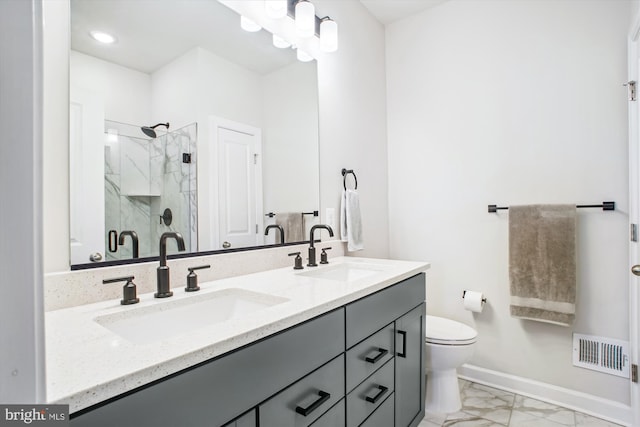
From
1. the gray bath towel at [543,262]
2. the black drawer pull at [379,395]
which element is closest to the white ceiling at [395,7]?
the gray bath towel at [543,262]

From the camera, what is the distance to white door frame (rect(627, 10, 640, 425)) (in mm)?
1558

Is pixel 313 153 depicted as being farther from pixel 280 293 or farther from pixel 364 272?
pixel 280 293

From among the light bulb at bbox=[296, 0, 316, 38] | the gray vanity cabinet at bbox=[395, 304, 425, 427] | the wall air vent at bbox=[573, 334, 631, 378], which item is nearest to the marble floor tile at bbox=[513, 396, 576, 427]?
the wall air vent at bbox=[573, 334, 631, 378]

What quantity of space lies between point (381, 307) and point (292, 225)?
2.29 feet

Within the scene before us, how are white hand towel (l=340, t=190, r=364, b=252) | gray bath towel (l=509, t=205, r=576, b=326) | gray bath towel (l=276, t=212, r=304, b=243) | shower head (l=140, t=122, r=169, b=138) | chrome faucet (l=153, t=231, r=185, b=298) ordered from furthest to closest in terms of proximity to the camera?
white hand towel (l=340, t=190, r=364, b=252) < gray bath towel (l=509, t=205, r=576, b=326) < gray bath towel (l=276, t=212, r=304, b=243) < shower head (l=140, t=122, r=169, b=138) < chrome faucet (l=153, t=231, r=185, b=298)

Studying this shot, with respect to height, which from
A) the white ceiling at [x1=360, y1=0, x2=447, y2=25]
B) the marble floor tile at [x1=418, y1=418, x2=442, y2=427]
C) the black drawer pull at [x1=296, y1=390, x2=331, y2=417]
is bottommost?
the marble floor tile at [x1=418, y1=418, x2=442, y2=427]

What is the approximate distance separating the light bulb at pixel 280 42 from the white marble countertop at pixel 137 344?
1292 millimetres

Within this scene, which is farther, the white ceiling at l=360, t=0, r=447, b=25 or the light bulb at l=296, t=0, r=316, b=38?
the white ceiling at l=360, t=0, r=447, b=25

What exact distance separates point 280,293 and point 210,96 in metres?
0.90

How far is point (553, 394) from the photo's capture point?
190 centimetres

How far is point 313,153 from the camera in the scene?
192 cm

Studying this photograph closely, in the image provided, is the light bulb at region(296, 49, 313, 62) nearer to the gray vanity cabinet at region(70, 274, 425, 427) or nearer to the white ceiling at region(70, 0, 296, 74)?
the white ceiling at region(70, 0, 296, 74)

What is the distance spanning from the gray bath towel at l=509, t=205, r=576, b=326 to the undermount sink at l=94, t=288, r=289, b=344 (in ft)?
5.30

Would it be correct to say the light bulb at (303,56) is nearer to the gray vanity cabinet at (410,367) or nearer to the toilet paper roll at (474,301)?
the gray vanity cabinet at (410,367)
